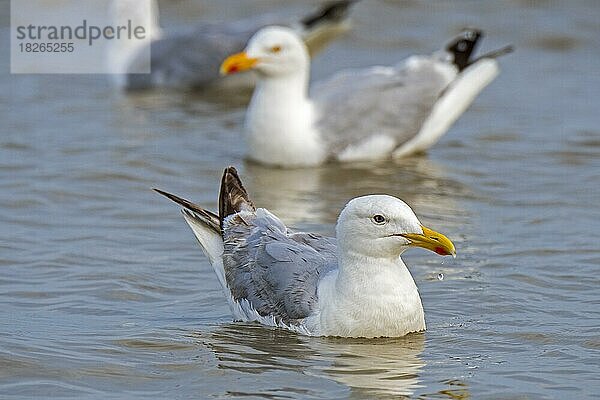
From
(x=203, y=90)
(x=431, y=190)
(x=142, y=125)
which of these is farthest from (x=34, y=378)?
(x=203, y=90)

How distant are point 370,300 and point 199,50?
821cm

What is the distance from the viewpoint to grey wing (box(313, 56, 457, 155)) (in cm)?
1118

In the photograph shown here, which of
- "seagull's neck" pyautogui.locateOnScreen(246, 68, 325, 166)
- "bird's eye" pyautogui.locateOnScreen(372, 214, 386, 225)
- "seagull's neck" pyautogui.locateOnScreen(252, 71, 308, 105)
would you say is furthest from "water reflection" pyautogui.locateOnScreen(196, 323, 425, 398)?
"seagull's neck" pyautogui.locateOnScreen(252, 71, 308, 105)

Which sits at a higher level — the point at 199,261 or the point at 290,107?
the point at 290,107

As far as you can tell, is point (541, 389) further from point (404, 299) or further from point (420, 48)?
point (420, 48)

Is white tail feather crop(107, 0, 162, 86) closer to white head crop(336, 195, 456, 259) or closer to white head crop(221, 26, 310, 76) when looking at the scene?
white head crop(221, 26, 310, 76)

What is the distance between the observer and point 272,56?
36.8ft

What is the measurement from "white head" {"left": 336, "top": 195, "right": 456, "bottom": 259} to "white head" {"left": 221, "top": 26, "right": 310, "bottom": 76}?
4604 mm

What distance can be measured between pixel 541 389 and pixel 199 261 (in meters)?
2.94

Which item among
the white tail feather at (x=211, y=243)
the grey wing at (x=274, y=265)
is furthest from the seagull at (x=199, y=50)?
the grey wing at (x=274, y=265)

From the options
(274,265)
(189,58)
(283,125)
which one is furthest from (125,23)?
(274,265)

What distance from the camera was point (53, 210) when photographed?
9.59 metres

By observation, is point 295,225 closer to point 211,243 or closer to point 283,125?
point 211,243

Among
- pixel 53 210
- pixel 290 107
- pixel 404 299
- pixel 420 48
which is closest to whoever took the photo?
pixel 404 299
